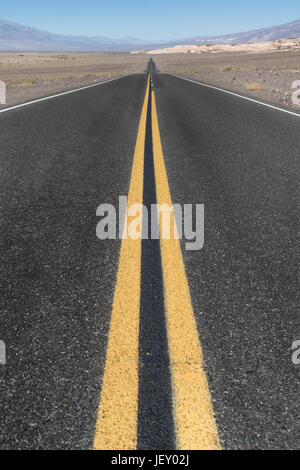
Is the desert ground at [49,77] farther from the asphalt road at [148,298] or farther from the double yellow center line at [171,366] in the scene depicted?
the double yellow center line at [171,366]

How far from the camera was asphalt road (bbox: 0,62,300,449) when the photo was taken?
1319mm

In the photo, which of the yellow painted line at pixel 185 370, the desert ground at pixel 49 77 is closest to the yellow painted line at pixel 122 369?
the yellow painted line at pixel 185 370

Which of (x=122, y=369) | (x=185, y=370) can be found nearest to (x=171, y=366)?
(x=185, y=370)

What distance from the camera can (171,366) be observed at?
1514mm

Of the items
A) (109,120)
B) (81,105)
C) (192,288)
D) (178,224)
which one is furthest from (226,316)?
(81,105)

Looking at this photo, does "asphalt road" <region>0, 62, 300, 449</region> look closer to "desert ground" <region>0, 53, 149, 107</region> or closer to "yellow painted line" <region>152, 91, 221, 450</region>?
"yellow painted line" <region>152, 91, 221, 450</region>

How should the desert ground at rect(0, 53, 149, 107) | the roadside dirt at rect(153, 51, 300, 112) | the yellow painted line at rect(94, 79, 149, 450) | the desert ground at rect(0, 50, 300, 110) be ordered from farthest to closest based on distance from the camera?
the desert ground at rect(0, 53, 149, 107)
the desert ground at rect(0, 50, 300, 110)
the roadside dirt at rect(153, 51, 300, 112)
the yellow painted line at rect(94, 79, 149, 450)

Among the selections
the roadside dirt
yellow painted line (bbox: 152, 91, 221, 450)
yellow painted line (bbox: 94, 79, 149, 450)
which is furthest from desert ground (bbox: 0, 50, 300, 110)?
yellow painted line (bbox: 94, 79, 149, 450)

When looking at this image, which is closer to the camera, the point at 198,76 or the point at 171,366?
the point at 171,366

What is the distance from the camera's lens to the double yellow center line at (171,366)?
4.09 feet

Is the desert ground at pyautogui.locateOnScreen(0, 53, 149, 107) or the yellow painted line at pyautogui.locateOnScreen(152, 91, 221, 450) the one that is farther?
the desert ground at pyautogui.locateOnScreen(0, 53, 149, 107)

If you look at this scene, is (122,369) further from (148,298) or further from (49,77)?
(49,77)

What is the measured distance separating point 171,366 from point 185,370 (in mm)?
61

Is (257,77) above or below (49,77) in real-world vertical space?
below
